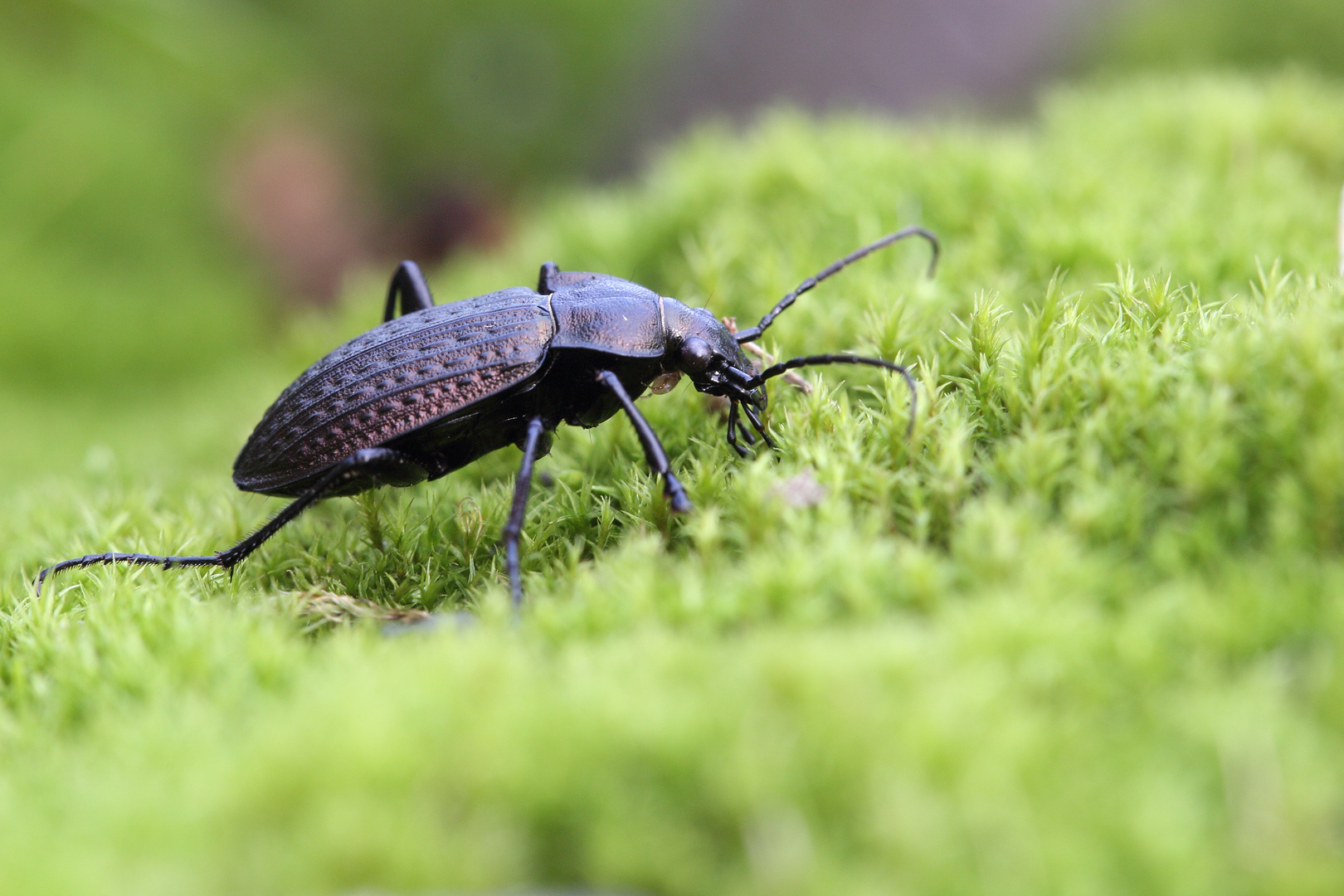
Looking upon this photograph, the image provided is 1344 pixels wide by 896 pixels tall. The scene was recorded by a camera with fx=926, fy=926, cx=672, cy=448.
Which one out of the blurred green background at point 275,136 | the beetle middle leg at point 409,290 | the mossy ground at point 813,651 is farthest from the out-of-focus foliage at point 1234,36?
the beetle middle leg at point 409,290

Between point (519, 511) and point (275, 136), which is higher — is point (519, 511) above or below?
below

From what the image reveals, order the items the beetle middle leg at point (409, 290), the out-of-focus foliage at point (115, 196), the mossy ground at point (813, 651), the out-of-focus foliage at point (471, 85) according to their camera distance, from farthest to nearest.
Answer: the out-of-focus foliage at point (471, 85), the out-of-focus foliage at point (115, 196), the beetle middle leg at point (409, 290), the mossy ground at point (813, 651)

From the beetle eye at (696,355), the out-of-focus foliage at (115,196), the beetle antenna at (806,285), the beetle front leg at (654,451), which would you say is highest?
the out-of-focus foliage at (115,196)

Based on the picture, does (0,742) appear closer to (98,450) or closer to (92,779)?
(92,779)

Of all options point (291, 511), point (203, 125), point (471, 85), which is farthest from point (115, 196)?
point (291, 511)

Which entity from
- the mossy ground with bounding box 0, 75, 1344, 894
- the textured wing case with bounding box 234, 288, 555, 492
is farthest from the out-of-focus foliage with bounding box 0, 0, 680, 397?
the textured wing case with bounding box 234, 288, 555, 492

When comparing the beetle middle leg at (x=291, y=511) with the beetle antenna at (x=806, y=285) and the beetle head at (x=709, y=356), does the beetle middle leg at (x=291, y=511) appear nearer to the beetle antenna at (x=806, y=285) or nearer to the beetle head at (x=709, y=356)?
the beetle head at (x=709, y=356)

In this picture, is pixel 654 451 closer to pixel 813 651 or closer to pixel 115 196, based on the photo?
pixel 813 651


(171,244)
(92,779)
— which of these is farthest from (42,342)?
(92,779)
